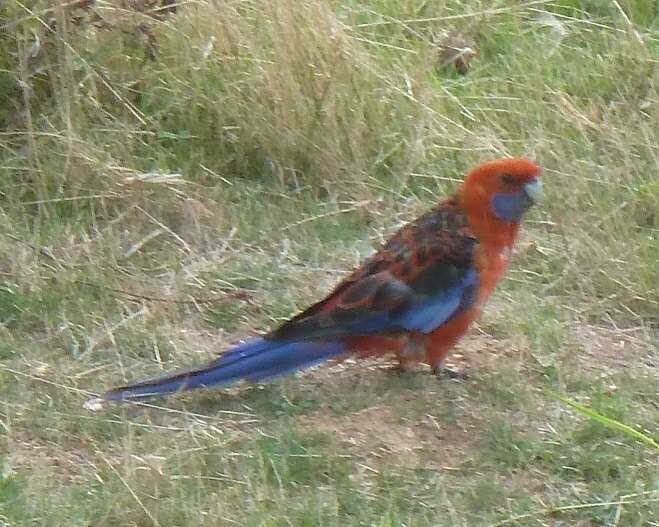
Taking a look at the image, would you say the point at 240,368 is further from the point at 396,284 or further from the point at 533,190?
the point at 533,190

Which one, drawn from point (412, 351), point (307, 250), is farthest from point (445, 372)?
point (307, 250)

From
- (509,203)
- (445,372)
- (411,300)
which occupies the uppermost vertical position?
(509,203)

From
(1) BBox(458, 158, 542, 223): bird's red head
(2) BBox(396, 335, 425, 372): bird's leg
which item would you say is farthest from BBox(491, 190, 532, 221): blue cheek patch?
(2) BBox(396, 335, 425, 372): bird's leg

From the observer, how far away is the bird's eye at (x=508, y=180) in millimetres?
2789

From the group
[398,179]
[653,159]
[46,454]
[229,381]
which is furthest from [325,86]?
[46,454]

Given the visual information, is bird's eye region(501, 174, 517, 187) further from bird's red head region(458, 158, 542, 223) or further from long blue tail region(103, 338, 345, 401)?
long blue tail region(103, 338, 345, 401)

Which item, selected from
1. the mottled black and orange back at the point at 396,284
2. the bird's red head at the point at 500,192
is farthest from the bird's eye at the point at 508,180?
the mottled black and orange back at the point at 396,284

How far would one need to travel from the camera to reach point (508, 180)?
2.79 m

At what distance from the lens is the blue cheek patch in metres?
2.78

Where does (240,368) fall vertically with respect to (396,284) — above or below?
below

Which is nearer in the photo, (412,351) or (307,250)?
(412,351)

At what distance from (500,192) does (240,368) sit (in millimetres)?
688

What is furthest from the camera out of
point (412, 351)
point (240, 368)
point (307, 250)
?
point (307, 250)

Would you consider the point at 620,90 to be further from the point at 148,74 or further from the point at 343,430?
the point at 343,430
